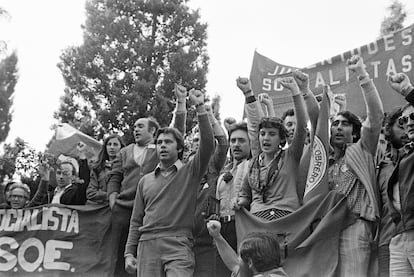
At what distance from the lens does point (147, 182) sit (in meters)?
5.61

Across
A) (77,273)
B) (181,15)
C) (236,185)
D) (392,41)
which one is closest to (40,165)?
(77,273)

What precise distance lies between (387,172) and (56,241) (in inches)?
151

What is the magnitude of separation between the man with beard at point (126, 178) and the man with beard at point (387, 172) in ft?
7.87

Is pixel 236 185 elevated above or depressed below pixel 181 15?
below

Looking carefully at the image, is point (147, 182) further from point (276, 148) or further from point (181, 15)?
point (181, 15)

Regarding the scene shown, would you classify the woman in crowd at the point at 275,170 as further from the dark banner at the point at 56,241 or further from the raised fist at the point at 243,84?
the dark banner at the point at 56,241

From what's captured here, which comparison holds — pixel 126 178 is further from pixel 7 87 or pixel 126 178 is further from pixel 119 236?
pixel 7 87

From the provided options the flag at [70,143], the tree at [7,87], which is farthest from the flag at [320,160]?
the tree at [7,87]

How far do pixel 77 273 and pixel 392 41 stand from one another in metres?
4.75

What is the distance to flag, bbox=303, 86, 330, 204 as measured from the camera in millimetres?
4984

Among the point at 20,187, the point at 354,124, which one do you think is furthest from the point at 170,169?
the point at 20,187

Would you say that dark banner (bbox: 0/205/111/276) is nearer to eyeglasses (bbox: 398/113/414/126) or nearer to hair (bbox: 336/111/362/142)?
hair (bbox: 336/111/362/142)

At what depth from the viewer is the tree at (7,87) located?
1344 inches

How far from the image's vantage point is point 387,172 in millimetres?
4699
